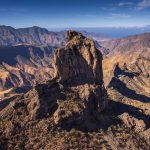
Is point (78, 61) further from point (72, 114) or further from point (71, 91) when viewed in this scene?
point (72, 114)

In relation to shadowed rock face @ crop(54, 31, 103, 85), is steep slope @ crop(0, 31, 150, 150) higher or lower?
lower

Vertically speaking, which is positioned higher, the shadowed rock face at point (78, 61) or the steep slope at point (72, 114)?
the shadowed rock face at point (78, 61)

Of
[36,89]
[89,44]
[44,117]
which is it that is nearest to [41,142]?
[44,117]

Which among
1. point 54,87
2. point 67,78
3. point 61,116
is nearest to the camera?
point 61,116

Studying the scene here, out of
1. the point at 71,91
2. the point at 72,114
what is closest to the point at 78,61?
the point at 71,91

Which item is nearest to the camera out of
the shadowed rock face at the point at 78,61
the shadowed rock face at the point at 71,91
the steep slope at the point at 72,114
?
the steep slope at the point at 72,114

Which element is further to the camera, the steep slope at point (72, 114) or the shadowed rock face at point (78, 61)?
the shadowed rock face at point (78, 61)

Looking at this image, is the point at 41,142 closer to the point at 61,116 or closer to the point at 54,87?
the point at 61,116

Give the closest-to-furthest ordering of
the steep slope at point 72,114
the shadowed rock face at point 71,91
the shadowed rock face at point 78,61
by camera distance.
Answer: the steep slope at point 72,114 < the shadowed rock face at point 71,91 < the shadowed rock face at point 78,61
